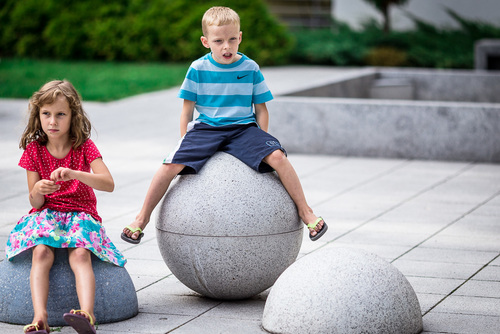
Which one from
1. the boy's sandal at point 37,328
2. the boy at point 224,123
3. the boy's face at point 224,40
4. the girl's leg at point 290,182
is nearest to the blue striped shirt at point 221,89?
the boy at point 224,123

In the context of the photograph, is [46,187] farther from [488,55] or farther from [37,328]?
[488,55]

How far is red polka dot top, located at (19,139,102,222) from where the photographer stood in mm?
5406

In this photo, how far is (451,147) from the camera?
480 inches

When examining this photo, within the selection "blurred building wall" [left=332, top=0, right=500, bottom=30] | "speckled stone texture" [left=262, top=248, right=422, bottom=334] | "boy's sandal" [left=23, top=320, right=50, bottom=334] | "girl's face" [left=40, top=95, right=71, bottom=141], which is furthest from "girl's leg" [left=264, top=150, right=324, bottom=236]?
"blurred building wall" [left=332, top=0, right=500, bottom=30]

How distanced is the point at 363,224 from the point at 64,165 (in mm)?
3753

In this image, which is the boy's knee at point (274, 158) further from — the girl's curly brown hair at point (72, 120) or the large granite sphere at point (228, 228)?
the girl's curly brown hair at point (72, 120)

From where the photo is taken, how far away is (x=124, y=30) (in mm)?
29344

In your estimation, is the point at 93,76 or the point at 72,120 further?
the point at 93,76

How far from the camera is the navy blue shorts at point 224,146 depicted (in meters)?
5.70

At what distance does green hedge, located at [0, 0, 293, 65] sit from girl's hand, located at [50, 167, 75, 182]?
22.3m

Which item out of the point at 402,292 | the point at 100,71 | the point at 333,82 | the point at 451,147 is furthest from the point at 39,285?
the point at 100,71

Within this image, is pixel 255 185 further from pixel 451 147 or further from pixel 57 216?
pixel 451 147

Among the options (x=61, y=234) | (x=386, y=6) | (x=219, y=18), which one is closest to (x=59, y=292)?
(x=61, y=234)

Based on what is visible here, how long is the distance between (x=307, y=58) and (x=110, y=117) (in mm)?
14016
